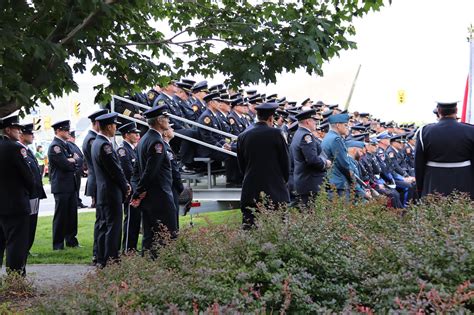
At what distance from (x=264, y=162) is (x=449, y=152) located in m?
1.91

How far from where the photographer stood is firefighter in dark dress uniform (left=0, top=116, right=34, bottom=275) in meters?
7.83

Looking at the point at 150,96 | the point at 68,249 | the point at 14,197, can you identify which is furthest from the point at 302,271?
the point at 150,96

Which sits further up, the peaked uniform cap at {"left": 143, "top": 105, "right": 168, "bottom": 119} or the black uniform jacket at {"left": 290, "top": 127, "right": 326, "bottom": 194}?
the peaked uniform cap at {"left": 143, "top": 105, "right": 168, "bottom": 119}

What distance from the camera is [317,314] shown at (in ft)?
13.3

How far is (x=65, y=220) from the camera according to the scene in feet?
36.7

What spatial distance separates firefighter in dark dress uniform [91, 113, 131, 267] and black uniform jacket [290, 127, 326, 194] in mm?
2251

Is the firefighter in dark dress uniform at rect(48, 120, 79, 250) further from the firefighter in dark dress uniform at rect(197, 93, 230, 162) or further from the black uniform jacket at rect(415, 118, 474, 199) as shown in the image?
the black uniform jacket at rect(415, 118, 474, 199)

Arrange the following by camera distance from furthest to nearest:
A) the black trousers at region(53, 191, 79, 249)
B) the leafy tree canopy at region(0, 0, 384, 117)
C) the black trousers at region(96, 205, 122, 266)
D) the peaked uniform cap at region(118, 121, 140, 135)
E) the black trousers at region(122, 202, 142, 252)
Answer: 1. the black trousers at region(53, 191, 79, 249)
2. the peaked uniform cap at region(118, 121, 140, 135)
3. the black trousers at region(122, 202, 142, 252)
4. the black trousers at region(96, 205, 122, 266)
5. the leafy tree canopy at region(0, 0, 384, 117)

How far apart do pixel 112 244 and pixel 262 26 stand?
12.2ft

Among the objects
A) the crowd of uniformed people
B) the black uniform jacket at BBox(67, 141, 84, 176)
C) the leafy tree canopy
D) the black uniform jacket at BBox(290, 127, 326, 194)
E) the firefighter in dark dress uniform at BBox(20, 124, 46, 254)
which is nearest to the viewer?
the leafy tree canopy

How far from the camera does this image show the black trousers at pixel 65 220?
36.7 ft

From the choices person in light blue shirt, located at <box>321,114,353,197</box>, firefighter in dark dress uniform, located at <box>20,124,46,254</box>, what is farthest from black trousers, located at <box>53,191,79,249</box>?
person in light blue shirt, located at <box>321,114,353,197</box>

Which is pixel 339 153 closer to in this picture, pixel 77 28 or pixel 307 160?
pixel 307 160

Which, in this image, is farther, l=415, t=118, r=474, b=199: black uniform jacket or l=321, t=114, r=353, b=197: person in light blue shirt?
l=321, t=114, r=353, b=197: person in light blue shirt
